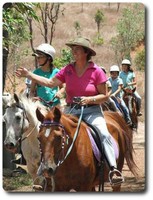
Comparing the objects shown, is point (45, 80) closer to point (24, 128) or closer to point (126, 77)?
point (24, 128)

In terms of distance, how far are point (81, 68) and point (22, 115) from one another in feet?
1.70

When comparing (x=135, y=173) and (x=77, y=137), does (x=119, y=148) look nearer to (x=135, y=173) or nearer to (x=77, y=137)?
(x=135, y=173)

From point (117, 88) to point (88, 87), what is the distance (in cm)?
348

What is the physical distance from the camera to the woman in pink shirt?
3693 millimetres

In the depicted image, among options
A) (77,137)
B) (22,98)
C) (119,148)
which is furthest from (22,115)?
(119,148)

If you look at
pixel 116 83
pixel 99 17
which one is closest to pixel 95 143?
pixel 116 83

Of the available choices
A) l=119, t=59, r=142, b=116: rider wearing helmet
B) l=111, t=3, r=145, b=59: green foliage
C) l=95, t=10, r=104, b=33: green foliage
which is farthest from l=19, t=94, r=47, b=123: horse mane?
l=119, t=59, r=142, b=116: rider wearing helmet

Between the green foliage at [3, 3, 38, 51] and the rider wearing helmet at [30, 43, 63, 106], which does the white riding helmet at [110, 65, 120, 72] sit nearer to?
the green foliage at [3, 3, 38, 51]

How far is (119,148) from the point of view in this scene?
13.9 ft

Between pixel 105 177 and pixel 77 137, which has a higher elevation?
pixel 77 137

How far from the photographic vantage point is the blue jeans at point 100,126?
148 inches

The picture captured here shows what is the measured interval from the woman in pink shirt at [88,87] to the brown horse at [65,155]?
85mm

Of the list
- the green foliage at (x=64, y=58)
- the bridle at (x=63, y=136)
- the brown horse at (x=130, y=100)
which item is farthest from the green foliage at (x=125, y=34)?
the bridle at (x=63, y=136)

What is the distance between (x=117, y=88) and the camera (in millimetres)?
7141
